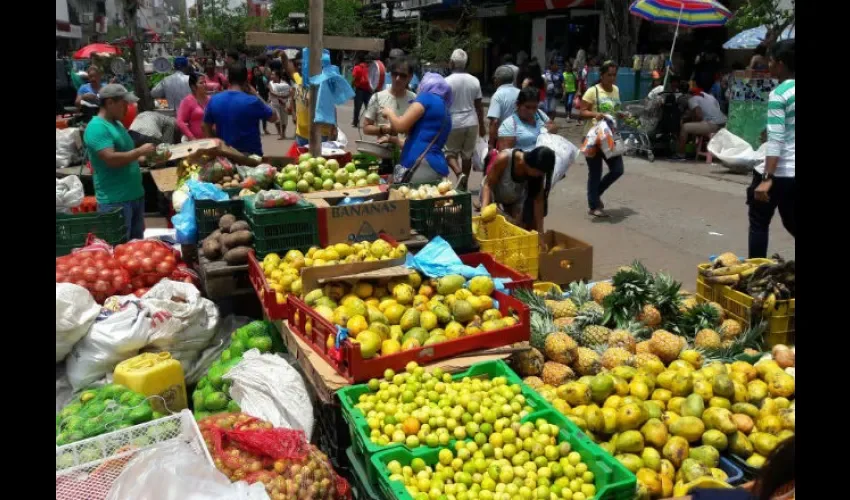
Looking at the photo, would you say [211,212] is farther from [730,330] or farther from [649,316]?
[730,330]

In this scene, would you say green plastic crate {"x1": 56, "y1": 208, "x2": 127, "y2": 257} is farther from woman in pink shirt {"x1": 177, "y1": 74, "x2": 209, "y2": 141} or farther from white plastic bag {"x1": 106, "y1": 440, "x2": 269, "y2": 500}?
white plastic bag {"x1": 106, "y1": 440, "x2": 269, "y2": 500}

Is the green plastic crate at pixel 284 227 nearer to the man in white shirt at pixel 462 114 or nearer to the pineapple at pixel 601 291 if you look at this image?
the pineapple at pixel 601 291

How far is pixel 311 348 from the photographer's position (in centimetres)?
391

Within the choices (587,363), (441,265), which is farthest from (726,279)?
(441,265)

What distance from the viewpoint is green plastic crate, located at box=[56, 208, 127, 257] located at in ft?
18.9

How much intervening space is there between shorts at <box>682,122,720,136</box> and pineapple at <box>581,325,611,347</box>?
32.4 feet

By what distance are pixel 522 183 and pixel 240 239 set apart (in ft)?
8.74

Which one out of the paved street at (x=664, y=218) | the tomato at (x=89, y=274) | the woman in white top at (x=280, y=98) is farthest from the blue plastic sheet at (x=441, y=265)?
the woman in white top at (x=280, y=98)

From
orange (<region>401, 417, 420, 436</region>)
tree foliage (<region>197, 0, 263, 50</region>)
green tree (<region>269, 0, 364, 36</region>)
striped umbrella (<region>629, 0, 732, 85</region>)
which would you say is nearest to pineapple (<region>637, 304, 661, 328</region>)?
orange (<region>401, 417, 420, 436</region>)

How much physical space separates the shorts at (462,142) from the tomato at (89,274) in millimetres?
5453

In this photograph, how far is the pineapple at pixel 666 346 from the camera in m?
4.16
